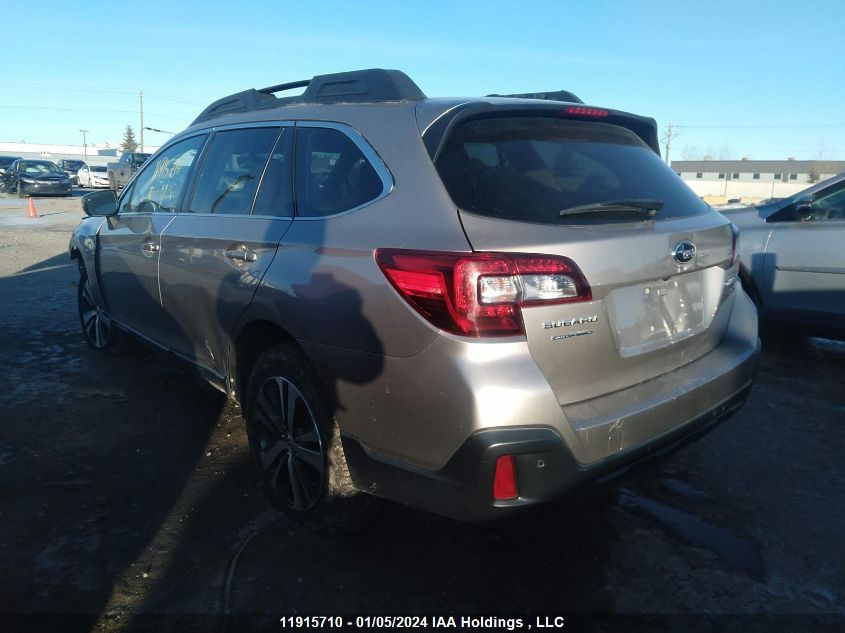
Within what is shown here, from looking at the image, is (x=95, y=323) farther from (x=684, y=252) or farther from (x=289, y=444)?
(x=684, y=252)

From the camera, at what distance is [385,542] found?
9.27 feet

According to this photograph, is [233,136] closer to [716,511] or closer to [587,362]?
[587,362]

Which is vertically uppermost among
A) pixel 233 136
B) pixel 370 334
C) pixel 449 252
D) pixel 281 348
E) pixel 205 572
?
pixel 233 136

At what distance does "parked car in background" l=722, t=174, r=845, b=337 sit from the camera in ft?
16.7

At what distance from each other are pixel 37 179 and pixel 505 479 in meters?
32.1

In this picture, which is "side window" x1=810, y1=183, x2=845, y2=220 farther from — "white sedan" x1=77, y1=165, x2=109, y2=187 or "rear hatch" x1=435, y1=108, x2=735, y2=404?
"white sedan" x1=77, y1=165, x2=109, y2=187

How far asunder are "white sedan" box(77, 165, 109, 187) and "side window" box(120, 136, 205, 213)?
35891 millimetres

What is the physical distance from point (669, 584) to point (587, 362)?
1.00 m

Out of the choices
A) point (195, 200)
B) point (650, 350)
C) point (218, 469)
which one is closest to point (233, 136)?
point (195, 200)

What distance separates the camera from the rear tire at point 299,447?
260 cm

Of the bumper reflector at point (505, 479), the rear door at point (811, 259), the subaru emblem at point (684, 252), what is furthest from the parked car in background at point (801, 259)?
→ the bumper reflector at point (505, 479)

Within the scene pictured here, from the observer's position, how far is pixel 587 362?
7.29 ft

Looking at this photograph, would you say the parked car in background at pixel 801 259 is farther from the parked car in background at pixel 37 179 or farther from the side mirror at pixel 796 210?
the parked car in background at pixel 37 179

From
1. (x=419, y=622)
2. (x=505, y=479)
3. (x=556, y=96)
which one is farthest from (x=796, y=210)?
(x=419, y=622)
